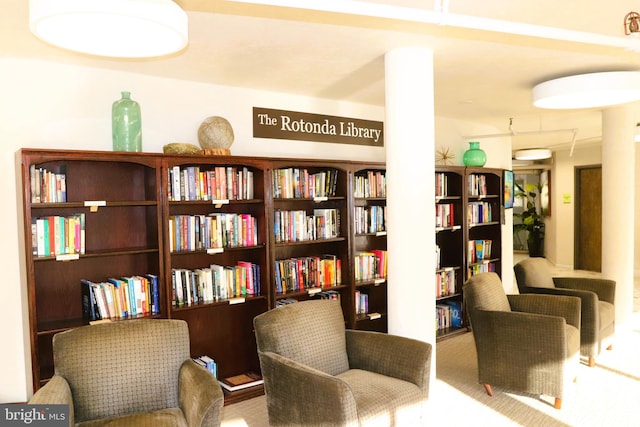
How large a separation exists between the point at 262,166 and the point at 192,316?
53.7 inches

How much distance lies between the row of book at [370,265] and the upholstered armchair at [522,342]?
118cm

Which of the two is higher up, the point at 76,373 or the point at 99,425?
the point at 76,373

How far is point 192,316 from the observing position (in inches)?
162

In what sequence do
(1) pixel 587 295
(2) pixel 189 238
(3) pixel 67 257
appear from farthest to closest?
(1) pixel 587 295
(2) pixel 189 238
(3) pixel 67 257

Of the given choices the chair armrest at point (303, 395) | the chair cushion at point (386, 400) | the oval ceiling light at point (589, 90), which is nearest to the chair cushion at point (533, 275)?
the oval ceiling light at point (589, 90)

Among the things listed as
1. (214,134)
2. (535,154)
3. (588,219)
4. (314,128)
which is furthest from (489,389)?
(588,219)

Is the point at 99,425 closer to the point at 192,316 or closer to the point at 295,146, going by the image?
the point at 192,316

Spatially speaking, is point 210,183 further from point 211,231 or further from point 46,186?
point 46,186

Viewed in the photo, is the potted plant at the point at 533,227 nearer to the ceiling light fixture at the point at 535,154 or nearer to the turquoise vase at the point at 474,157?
the ceiling light fixture at the point at 535,154

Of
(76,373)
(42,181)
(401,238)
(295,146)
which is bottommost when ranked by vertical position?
(76,373)

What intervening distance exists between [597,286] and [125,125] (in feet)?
15.0

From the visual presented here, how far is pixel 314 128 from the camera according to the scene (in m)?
5.00

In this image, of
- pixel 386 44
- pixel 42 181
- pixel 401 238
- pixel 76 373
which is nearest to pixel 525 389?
pixel 401 238

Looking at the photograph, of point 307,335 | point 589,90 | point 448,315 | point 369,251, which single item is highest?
point 589,90
